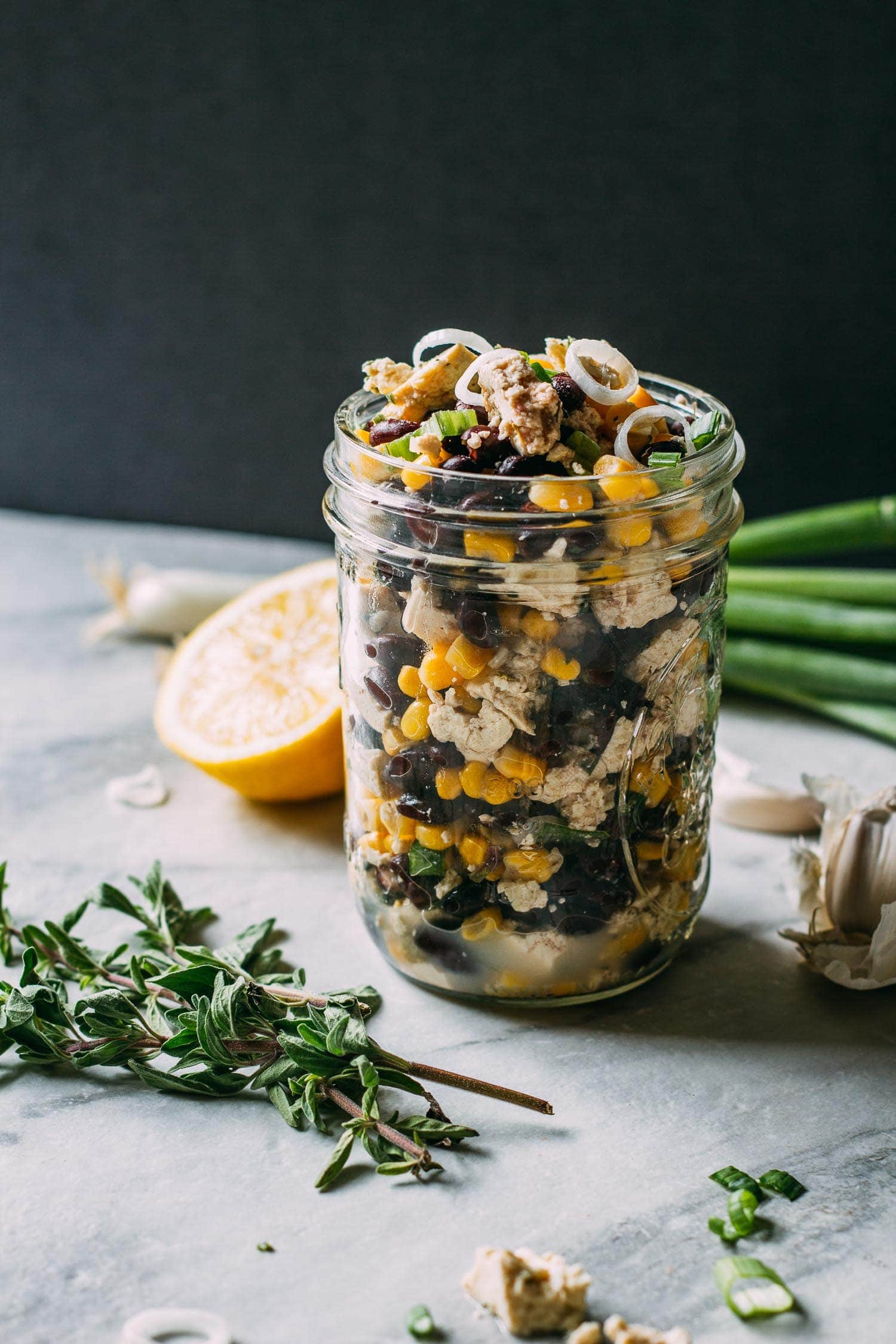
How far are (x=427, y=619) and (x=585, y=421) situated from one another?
0.22 metres

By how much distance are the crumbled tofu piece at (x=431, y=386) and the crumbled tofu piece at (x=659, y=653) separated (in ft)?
0.92

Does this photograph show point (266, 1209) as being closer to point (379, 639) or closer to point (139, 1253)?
point (139, 1253)

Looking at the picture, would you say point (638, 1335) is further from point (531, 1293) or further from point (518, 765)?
point (518, 765)

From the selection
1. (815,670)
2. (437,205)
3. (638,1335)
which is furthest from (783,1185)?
(437,205)

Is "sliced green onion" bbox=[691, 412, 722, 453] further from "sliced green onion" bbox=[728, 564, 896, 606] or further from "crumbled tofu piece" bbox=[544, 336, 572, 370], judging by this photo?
"sliced green onion" bbox=[728, 564, 896, 606]

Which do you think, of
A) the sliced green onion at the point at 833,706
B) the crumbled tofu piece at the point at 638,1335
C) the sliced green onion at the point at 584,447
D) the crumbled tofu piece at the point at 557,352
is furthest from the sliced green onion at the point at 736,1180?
the sliced green onion at the point at 833,706

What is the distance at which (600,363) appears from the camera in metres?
1.12

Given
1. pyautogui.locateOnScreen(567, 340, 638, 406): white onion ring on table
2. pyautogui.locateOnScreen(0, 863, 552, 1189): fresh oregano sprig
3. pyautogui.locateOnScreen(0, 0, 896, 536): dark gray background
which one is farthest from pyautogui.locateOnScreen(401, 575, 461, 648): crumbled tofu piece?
pyautogui.locateOnScreen(0, 0, 896, 536): dark gray background

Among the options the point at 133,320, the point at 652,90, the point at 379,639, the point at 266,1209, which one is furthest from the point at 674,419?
the point at 133,320

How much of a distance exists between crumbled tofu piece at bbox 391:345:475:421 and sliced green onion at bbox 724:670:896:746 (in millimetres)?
840

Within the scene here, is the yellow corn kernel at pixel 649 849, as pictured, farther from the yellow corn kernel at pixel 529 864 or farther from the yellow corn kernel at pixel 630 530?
the yellow corn kernel at pixel 630 530

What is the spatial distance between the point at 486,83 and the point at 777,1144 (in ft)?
5.27

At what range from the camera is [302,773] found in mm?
1483

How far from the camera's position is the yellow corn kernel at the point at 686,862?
118cm
